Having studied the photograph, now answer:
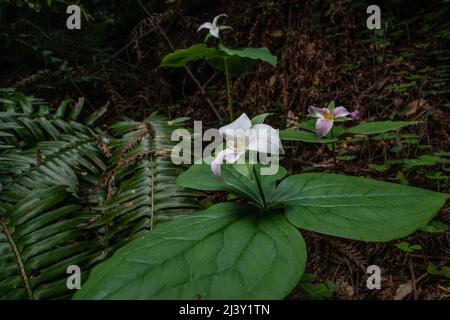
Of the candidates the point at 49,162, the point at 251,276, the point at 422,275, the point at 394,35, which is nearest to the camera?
the point at 251,276

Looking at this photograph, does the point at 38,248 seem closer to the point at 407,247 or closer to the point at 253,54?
the point at 253,54

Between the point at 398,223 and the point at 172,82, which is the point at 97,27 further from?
the point at 398,223

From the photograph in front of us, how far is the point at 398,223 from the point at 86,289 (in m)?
0.80

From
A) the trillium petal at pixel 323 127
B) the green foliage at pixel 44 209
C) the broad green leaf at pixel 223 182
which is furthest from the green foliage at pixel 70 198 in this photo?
the trillium petal at pixel 323 127

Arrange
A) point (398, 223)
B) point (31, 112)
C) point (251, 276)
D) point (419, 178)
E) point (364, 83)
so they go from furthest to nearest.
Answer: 1. point (364, 83)
2. point (31, 112)
3. point (419, 178)
4. point (398, 223)
5. point (251, 276)

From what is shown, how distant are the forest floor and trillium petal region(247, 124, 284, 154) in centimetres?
64

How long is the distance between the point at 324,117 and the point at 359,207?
0.63 m

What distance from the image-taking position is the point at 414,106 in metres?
2.34

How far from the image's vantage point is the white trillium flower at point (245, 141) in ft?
2.87

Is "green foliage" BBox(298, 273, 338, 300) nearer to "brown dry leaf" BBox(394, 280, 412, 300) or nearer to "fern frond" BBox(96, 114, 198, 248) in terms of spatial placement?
"brown dry leaf" BBox(394, 280, 412, 300)

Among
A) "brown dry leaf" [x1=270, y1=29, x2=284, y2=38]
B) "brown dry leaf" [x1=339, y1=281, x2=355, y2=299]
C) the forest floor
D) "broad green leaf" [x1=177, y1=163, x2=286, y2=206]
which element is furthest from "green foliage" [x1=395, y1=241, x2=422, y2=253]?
"brown dry leaf" [x1=270, y1=29, x2=284, y2=38]

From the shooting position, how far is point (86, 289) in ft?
2.43

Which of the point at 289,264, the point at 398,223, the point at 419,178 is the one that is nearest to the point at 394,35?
the point at 419,178

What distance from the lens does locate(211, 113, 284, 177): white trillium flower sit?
0.87m
